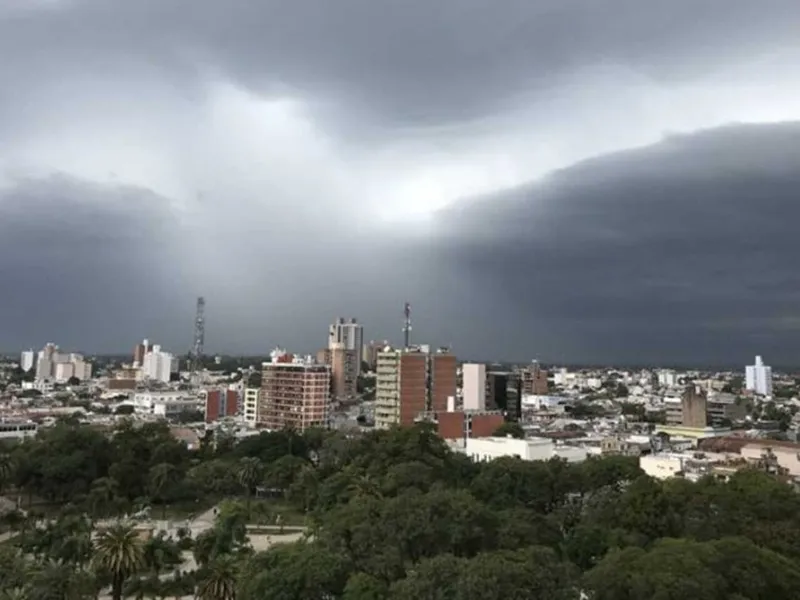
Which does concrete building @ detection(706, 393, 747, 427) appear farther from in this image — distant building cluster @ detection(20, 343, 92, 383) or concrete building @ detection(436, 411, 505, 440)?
distant building cluster @ detection(20, 343, 92, 383)

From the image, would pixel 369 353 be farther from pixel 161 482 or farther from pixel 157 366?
pixel 161 482

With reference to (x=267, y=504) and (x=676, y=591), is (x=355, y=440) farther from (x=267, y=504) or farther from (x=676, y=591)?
(x=676, y=591)

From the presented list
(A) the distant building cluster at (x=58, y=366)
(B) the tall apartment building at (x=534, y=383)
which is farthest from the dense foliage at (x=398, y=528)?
(A) the distant building cluster at (x=58, y=366)

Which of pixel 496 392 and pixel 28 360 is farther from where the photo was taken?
pixel 28 360

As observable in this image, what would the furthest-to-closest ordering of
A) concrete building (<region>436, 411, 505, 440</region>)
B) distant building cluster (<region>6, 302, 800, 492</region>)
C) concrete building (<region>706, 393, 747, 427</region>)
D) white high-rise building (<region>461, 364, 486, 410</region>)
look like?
1. concrete building (<region>706, 393, 747, 427</region>)
2. white high-rise building (<region>461, 364, 486, 410</region>)
3. concrete building (<region>436, 411, 505, 440</region>)
4. distant building cluster (<region>6, 302, 800, 492</region>)

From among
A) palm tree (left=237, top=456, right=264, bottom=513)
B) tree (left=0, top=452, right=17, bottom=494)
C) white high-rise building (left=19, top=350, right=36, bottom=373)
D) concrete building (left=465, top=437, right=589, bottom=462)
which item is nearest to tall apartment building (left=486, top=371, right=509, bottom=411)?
concrete building (left=465, top=437, right=589, bottom=462)

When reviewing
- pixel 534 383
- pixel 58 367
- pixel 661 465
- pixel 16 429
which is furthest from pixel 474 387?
pixel 58 367

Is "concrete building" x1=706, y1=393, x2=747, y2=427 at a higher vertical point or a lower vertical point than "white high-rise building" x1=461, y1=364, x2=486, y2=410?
lower

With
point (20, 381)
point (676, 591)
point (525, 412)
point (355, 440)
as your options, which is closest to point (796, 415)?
point (525, 412)

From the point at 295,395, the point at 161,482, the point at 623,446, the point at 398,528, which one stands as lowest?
the point at 161,482
